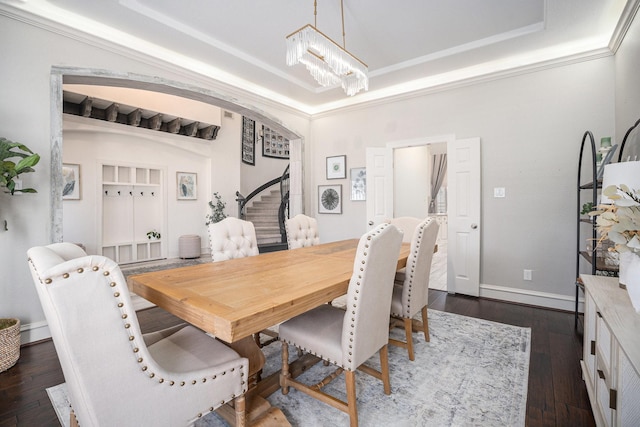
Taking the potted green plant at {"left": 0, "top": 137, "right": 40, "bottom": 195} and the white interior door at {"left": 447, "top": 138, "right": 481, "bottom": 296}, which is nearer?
the potted green plant at {"left": 0, "top": 137, "right": 40, "bottom": 195}

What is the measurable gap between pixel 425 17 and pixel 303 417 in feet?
10.9

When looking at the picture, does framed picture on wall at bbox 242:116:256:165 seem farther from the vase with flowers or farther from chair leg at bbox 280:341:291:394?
the vase with flowers

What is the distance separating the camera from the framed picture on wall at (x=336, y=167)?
198 inches

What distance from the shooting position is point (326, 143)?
5.26 m

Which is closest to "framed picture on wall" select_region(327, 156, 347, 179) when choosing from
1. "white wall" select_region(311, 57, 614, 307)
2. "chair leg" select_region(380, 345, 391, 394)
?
"white wall" select_region(311, 57, 614, 307)

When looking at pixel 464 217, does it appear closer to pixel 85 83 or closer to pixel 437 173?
pixel 85 83

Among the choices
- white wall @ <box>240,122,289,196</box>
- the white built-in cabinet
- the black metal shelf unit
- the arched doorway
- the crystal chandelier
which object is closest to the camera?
the crystal chandelier

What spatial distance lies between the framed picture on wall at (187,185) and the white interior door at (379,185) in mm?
4130

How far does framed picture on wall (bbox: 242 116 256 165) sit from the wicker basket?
603cm

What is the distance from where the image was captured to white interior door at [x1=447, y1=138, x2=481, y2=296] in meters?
3.79

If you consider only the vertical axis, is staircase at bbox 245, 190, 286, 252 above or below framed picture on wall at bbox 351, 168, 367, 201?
below

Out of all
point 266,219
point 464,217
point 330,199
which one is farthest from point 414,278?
point 266,219

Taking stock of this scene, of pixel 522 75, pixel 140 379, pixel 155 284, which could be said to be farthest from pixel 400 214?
pixel 140 379

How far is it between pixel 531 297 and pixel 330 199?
309 cm
